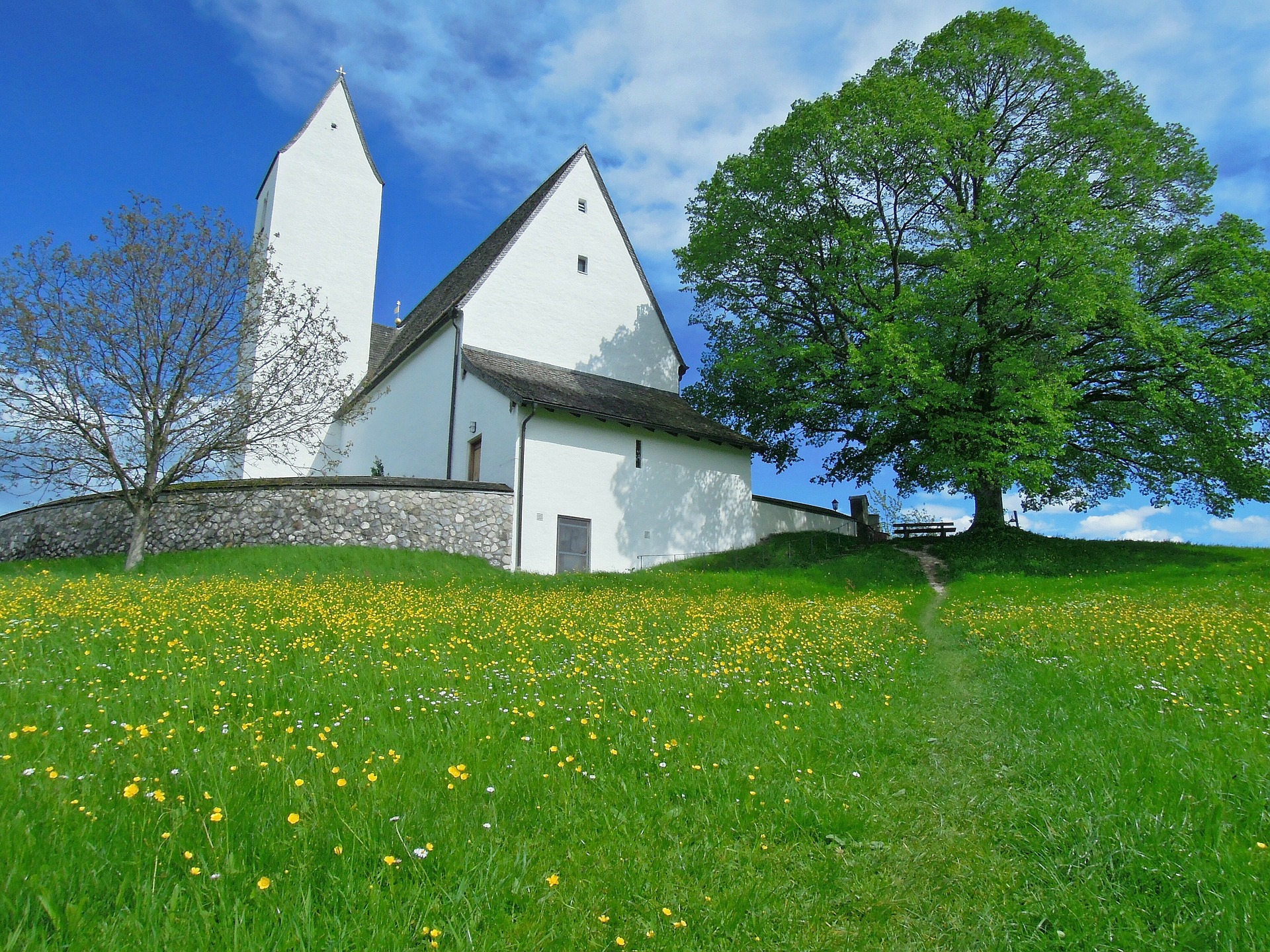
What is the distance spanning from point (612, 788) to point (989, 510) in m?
22.7

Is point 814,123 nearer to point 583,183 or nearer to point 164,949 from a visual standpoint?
point 583,183

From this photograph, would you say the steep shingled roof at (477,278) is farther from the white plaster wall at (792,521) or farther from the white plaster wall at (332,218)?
the white plaster wall at (792,521)

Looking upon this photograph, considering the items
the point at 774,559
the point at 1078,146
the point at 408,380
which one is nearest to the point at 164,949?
the point at 774,559

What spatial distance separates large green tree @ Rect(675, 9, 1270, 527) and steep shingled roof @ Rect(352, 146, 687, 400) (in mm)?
3113

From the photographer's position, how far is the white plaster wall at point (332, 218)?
28.7 meters

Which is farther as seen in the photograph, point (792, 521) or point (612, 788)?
point (792, 521)

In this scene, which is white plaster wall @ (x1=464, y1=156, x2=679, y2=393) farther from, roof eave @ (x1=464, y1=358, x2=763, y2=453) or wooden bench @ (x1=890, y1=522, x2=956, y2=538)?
wooden bench @ (x1=890, y1=522, x2=956, y2=538)

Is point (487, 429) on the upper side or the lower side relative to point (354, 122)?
lower

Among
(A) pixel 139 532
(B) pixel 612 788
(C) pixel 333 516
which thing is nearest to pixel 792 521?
(C) pixel 333 516

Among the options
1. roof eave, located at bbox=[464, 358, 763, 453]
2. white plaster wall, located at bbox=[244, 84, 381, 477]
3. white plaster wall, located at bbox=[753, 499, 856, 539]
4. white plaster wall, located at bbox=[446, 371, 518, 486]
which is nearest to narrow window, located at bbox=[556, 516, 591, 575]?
white plaster wall, located at bbox=[446, 371, 518, 486]

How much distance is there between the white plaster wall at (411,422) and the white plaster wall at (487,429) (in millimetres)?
567

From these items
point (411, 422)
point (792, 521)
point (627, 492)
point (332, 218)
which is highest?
point (332, 218)

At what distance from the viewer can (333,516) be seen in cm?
1909

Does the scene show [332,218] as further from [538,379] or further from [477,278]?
[538,379]
